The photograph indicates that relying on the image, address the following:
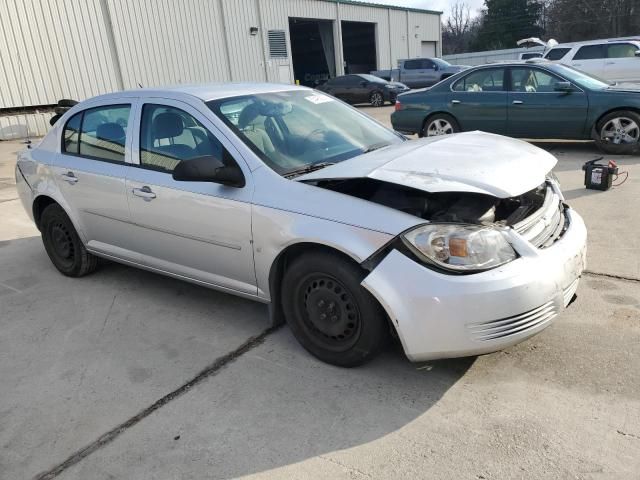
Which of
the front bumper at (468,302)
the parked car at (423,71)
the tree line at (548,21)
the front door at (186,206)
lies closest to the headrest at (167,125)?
the front door at (186,206)

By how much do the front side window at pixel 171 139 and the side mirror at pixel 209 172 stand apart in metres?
0.19

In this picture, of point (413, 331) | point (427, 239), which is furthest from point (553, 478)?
point (427, 239)

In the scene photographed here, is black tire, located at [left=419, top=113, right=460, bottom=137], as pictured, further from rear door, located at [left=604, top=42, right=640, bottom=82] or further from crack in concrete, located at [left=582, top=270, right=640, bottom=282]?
rear door, located at [left=604, top=42, right=640, bottom=82]

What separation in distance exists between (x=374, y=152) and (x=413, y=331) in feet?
4.53

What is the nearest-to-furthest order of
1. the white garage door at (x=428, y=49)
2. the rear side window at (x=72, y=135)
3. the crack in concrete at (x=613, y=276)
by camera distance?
1. the crack in concrete at (x=613, y=276)
2. the rear side window at (x=72, y=135)
3. the white garage door at (x=428, y=49)

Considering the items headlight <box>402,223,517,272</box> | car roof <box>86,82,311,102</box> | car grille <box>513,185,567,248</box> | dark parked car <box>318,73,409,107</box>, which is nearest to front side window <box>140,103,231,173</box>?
car roof <box>86,82,311,102</box>

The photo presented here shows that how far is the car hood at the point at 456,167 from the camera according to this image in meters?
2.77

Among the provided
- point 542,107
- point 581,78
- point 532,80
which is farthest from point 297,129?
point 581,78

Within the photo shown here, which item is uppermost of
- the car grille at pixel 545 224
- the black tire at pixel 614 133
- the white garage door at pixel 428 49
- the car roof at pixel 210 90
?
the white garage door at pixel 428 49

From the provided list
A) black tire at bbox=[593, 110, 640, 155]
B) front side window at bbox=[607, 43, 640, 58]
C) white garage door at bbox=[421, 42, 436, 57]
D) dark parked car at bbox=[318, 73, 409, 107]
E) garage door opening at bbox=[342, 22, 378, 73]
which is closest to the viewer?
black tire at bbox=[593, 110, 640, 155]

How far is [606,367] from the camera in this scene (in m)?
2.95

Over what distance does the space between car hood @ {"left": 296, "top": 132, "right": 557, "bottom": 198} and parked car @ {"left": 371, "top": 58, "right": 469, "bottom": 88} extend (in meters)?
23.9

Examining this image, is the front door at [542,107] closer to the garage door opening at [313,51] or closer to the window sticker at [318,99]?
the window sticker at [318,99]

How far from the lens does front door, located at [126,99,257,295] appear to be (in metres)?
3.35
